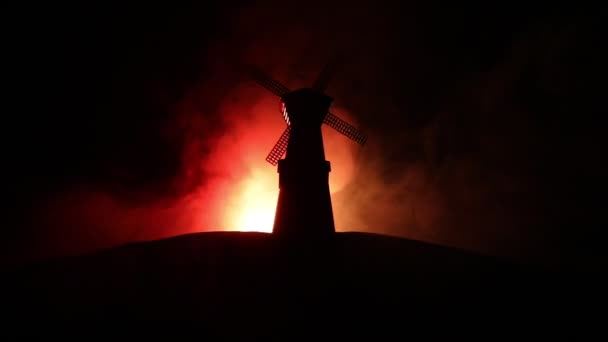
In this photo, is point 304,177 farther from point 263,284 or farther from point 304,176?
point 263,284

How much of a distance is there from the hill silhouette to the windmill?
72 centimetres

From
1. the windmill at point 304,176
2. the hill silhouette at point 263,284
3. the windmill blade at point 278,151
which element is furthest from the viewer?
the windmill blade at point 278,151

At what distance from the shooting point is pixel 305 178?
9758mm

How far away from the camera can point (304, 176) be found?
9773 millimetres

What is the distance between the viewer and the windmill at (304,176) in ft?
31.0

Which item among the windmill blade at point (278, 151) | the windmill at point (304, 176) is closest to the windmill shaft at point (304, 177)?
the windmill at point (304, 176)

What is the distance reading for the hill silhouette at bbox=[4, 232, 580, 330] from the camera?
6078 millimetres

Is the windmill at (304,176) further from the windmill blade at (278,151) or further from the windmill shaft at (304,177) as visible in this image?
the windmill blade at (278,151)

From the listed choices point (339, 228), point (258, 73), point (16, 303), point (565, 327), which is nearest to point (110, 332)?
point (16, 303)

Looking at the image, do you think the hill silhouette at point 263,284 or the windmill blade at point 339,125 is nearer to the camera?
the hill silhouette at point 263,284

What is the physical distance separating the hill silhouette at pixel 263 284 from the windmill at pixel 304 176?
0.72 metres

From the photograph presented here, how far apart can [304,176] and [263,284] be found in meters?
3.79

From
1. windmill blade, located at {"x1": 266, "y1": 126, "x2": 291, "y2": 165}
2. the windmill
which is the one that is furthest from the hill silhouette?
windmill blade, located at {"x1": 266, "y1": 126, "x2": 291, "y2": 165}

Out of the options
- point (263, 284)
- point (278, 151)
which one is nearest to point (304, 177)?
point (278, 151)
